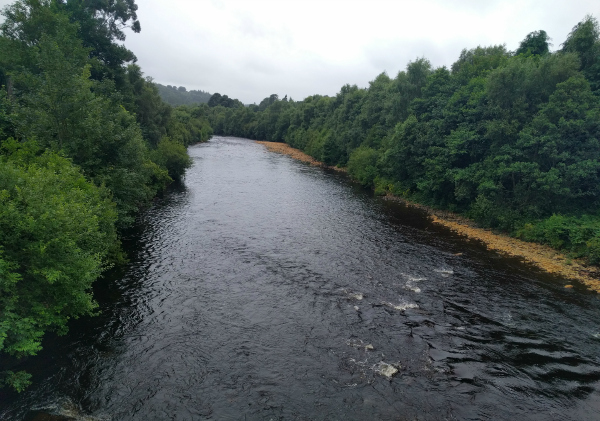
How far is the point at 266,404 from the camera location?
13.4 metres

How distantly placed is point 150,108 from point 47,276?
53.6 m

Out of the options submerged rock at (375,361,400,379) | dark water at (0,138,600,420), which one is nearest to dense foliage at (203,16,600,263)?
dark water at (0,138,600,420)

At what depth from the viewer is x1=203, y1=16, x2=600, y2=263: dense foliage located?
31656mm

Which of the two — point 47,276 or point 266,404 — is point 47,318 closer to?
point 47,276

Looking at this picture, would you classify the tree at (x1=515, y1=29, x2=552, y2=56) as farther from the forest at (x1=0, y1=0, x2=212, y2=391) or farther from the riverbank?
the forest at (x1=0, y1=0, x2=212, y2=391)

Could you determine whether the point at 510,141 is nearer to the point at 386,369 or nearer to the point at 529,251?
the point at 529,251

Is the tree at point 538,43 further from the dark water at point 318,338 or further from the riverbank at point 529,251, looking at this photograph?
the dark water at point 318,338

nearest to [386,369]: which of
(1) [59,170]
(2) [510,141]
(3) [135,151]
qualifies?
(1) [59,170]

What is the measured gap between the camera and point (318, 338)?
17.5 meters

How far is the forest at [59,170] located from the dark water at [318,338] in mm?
2249

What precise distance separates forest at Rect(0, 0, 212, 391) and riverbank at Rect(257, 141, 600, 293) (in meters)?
31.3

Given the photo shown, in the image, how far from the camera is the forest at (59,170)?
1335cm

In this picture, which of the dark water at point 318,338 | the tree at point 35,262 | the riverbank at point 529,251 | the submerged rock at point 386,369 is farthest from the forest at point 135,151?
the submerged rock at point 386,369

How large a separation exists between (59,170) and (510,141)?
39.8m
